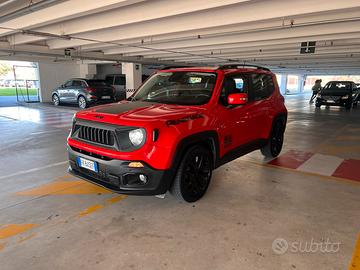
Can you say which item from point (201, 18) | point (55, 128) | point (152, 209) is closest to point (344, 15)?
point (201, 18)

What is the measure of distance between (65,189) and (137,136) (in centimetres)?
164

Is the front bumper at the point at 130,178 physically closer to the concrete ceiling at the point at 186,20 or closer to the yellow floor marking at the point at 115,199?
the yellow floor marking at the point at 115,199

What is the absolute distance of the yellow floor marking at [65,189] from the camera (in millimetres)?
3589

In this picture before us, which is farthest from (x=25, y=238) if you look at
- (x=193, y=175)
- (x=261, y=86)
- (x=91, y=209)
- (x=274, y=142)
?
(x=274, y=142)

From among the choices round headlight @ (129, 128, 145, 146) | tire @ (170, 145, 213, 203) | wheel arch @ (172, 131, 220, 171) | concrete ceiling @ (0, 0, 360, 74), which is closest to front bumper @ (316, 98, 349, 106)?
concrete ceiling @ (0, 0, 360, 74)

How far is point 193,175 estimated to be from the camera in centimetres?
326

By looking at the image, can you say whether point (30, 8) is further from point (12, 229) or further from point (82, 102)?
point (82, 102)

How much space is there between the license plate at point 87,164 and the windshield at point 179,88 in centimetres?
125

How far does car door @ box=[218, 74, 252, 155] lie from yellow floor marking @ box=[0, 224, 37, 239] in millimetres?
2391

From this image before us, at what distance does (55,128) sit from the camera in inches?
325

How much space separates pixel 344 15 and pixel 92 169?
6.26 meters

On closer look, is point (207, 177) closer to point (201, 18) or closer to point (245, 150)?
point (245, 150)

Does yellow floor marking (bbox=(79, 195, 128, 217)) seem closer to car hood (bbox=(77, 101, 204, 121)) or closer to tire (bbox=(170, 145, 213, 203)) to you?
tire (bbox=(170, 145, 213, 203))

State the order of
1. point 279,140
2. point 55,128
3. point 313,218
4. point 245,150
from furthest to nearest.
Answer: point 55,128 → point 279,140 → point 245,150 → point 313,218
